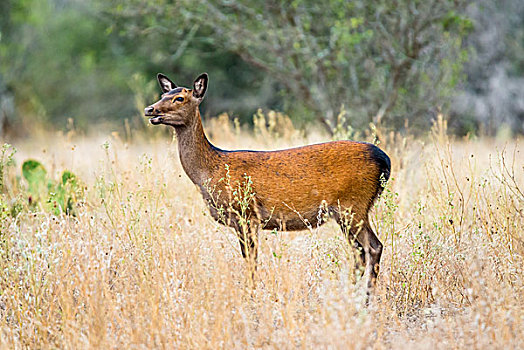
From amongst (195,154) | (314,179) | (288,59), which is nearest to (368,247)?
(314,179)

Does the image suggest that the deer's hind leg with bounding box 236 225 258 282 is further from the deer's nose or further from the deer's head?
the deer's nose

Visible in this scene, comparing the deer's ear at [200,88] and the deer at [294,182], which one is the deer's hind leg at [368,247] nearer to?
the deer at [294,182]

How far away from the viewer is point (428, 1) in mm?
9492

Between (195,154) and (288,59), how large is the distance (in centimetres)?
639

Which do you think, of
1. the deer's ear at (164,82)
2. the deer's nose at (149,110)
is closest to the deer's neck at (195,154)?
the deer's nose at (149,110)

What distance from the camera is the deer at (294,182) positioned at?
4301mm

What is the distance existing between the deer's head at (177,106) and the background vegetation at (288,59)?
148 inches

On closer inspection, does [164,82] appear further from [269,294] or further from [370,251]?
[370,251]

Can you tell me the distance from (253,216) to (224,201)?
0.85 feet

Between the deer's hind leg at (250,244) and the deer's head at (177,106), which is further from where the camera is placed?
the deer's head at (177,106)

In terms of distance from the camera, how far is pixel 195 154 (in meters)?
4.48

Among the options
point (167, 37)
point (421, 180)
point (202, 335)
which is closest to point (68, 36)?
point (167, 37)

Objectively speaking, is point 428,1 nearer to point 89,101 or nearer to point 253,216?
point 253,216

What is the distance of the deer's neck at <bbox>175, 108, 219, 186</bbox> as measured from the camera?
4480 millimetres
